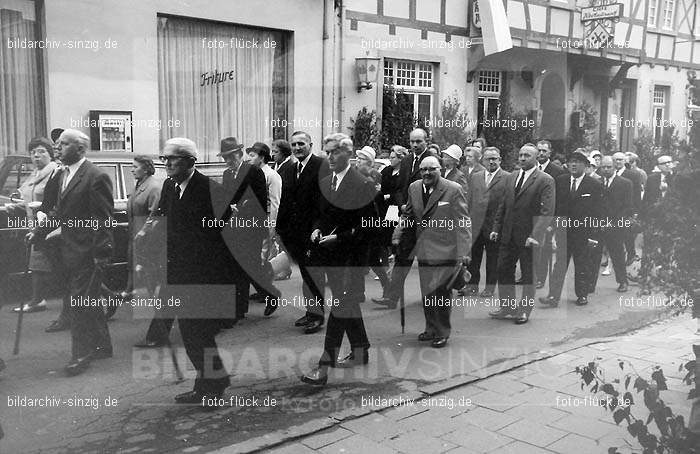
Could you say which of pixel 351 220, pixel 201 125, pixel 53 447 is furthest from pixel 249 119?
pixel 53 447

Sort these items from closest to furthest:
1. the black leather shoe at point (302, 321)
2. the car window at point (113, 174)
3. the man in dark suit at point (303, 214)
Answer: the man in dark suit at point (303, 214) < the black leather shoe at point (302, 321) < the car window at point (113, 174)

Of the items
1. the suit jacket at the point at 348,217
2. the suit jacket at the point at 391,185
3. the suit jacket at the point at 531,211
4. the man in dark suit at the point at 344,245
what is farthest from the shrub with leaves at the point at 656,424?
the suit jacket at the point at 391,185

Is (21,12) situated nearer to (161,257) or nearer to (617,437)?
(161,257)

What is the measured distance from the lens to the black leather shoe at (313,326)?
296 inches

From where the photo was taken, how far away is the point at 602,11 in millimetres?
19531

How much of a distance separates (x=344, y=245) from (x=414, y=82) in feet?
37.2

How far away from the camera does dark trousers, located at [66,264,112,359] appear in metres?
6.10

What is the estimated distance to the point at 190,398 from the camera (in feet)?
17.7

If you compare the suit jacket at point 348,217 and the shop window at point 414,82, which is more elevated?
the shop window at point 414,82

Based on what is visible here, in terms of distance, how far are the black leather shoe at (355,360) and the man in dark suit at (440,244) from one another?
926mm

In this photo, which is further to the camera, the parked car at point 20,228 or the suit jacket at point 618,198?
the suit jacket at point 618,198

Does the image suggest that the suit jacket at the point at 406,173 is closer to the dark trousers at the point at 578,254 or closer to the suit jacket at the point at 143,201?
the dark trousers at the point at 578,254

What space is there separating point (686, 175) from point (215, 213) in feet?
11.0

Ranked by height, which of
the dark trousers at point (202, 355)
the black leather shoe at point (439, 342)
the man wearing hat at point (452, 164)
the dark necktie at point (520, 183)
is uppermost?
the man wearing hat at point (452, 164)
